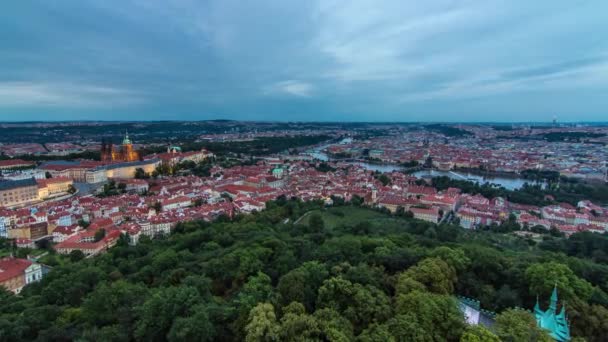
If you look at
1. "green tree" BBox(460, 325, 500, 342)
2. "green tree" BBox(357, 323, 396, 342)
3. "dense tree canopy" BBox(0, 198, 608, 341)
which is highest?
"green tree" BBox(460, 325, 500, 342)

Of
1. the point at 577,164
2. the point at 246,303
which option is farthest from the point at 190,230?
the point at 577,164

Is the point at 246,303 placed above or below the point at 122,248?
above

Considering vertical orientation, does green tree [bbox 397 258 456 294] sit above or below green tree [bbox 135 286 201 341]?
above

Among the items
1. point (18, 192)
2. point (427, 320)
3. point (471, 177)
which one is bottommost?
point (471, 177)

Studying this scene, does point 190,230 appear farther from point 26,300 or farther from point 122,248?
point 26,300

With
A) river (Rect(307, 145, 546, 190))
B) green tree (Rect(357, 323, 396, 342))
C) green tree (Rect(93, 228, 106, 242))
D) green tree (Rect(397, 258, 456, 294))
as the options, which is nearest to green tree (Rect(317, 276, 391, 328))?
green tree (Rect(357, 323, 396, 342))

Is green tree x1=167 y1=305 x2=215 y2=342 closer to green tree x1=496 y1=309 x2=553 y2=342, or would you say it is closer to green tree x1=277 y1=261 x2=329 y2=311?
green tree x1=277 y1=261 x2=329 y2=311

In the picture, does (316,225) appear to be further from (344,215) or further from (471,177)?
(471,177)

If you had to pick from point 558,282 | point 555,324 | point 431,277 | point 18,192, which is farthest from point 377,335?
point 18,192
